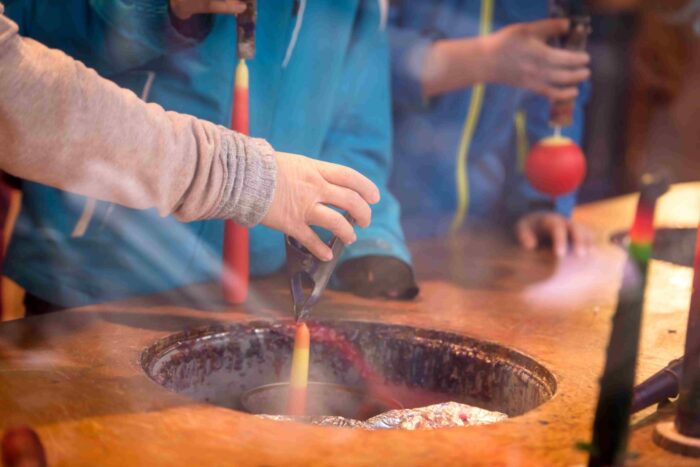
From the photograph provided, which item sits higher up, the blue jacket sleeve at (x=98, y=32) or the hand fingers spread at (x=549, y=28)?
the hand fingers spread at (x=549, y=28)

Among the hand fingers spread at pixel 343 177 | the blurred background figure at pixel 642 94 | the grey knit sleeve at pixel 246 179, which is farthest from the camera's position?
the blurred background figure at pixel 642 94

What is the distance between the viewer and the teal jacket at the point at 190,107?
55.1 inches

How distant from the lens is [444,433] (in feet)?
3.26

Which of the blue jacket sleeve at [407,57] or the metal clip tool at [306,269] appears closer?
the metal clip tool at [306,269]

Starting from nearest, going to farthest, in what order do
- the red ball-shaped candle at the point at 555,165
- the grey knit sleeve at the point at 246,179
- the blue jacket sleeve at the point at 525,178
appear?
the grey knit sleeve at the point at 246,179, the red ball-shaped candle at the point at 555,165, the blue jacket sleeve at the point at 525,178

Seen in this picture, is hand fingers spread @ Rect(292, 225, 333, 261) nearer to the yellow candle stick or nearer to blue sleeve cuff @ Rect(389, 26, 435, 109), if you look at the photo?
the yellow candle stick

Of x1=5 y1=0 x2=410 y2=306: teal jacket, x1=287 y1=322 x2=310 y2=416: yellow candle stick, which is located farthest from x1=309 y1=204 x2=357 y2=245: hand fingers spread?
x1=5 y1=0 x2=410 y2=306: teal jacket

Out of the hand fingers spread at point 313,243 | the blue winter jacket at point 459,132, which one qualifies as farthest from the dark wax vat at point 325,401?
the blue winter jacket at point 459,132

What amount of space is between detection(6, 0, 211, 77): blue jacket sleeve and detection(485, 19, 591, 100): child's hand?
792 mm

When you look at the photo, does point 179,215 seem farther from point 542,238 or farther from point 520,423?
point 542,238

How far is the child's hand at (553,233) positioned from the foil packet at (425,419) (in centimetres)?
85

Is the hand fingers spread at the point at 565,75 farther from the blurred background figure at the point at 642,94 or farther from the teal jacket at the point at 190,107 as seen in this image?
the blurred background figure at the point at 642,94

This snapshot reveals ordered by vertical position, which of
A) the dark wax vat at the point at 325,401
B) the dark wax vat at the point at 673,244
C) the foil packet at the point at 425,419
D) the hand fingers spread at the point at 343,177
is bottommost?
the dark wax vat at the point at 325,401

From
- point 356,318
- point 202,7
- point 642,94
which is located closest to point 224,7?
point 202,7
